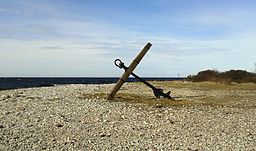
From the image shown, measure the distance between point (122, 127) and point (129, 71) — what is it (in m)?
8.26

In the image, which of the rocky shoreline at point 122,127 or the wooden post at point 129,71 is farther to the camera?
the wooden post at point 129,71

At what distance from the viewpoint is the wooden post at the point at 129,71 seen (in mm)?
23219

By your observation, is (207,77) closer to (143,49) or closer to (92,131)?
(143,49)

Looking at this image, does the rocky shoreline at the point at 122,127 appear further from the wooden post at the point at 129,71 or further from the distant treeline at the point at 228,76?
the distant treeline at the point at 228,76

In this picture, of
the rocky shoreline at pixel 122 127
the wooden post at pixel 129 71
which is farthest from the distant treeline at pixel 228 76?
the rocky shoreline at pixel 122 127

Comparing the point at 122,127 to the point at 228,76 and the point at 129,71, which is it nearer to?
the point at 129,71

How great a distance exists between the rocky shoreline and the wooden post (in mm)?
1918

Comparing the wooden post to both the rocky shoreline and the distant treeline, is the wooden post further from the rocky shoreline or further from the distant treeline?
the distant treeline

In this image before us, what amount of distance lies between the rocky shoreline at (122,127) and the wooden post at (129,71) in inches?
75.5

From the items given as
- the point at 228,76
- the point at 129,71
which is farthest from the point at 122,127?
the point at 228,76

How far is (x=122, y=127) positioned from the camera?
15195 mm

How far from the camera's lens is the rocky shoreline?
1265cm

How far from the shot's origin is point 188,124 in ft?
53.3

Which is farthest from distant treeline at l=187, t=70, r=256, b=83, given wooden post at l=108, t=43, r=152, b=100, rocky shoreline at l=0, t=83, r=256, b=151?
rocky shoreline at l=0, t=83, r=256, b=151
